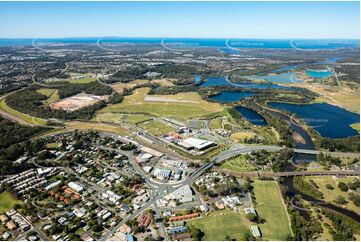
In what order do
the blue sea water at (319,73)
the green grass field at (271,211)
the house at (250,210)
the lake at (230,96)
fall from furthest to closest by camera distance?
1. the blue sea water at (319,73)
2. the lake at (230,96)
3. the house at (250,210)
4. the green grass field at (271,211)

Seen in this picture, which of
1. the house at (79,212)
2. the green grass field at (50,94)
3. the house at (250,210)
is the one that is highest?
the green grass field at (50,94)

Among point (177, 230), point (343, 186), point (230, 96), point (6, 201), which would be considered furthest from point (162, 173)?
point (230, 96)

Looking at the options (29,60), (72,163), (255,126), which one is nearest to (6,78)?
(29,60)

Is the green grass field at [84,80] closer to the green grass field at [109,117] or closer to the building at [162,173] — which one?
the green grass field at [109,117]

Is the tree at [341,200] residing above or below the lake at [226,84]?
below

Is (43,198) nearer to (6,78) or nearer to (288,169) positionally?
(288,169)

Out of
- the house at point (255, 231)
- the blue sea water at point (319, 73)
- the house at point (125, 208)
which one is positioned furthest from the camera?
the blue sea water at point (319, 73)

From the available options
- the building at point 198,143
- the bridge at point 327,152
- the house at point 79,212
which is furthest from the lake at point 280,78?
the house at point 79,212

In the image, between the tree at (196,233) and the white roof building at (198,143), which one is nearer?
the tree at (196,233)
